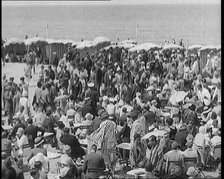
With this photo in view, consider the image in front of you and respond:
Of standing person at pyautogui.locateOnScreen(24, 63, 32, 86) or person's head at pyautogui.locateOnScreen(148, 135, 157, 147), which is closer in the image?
standing person at pyautogui.locateOnScreen(24, 63, 32, 86)

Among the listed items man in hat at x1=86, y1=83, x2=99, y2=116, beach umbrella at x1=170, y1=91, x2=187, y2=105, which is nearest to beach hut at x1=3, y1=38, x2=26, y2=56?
man in hat at x1=86, y1=83, x2=99, y2=116

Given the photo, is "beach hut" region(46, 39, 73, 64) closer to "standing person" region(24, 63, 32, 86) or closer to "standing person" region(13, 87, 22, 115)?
"standing person" region(24, 63, 32, 86)

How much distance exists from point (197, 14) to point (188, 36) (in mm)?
381

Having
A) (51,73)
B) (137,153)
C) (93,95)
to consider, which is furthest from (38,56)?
(137,153)

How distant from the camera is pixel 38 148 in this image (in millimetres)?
12547

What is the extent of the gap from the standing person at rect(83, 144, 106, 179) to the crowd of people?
0.05 ft

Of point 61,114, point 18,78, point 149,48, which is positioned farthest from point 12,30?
point 149,48

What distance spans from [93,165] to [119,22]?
227 cm

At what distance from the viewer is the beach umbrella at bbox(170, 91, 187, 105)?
13926 millimetres


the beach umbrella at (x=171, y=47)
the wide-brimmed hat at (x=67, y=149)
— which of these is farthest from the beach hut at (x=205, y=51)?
the wide-brimmed hat at (x=67, y=149)

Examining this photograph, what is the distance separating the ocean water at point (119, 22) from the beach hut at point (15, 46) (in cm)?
8

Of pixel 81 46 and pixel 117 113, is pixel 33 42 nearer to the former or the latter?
pixel 81 46

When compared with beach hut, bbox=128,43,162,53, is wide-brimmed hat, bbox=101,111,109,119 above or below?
below

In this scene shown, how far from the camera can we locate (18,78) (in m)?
12.6
